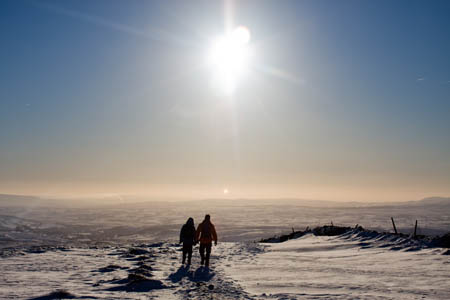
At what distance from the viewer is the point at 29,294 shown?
8.84 m

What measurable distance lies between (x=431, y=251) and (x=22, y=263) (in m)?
20.2

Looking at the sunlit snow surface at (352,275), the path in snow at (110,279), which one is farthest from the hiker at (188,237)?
the sunlit snow surface at (352,275)

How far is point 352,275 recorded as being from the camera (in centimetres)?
1105

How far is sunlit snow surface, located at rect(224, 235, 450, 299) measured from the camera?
28.1 feet

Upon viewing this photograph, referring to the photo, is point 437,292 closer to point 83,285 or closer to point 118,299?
point 118,299

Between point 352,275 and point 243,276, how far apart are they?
4024 millimetres

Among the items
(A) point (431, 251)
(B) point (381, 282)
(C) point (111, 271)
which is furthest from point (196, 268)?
(A) point (431, 251)

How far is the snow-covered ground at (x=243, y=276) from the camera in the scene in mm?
8805

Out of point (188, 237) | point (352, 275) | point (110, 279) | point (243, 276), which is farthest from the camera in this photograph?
point (188, 237)

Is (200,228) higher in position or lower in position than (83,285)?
higher

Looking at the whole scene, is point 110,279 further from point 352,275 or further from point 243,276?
point 352,275

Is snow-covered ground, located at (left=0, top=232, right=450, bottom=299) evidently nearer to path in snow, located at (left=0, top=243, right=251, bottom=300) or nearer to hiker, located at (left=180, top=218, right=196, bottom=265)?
path in snow, located at (left=0, top=243, right=251, bottom=300)

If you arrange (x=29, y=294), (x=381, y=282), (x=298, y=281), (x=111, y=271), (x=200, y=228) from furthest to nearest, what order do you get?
(x=200, y=228) → (x=111, y=271) → (x=298, y=281) → (x=381, y=282) → (x=29, y=294)

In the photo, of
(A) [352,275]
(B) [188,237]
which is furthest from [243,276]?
(A) [352,275]
